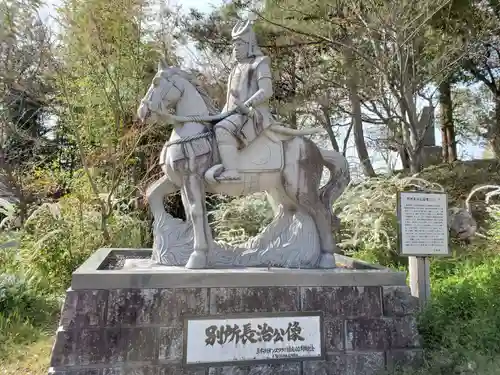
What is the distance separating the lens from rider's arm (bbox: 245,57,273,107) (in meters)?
3.88

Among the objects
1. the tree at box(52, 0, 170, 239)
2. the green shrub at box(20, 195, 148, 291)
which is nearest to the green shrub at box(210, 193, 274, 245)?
the green shrub at box(20, 195, 148, 291)

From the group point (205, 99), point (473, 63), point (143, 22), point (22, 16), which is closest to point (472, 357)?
point (205, 99)

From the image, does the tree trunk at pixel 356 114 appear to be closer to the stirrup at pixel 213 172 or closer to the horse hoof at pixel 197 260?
the stirrup at pixel 213 172

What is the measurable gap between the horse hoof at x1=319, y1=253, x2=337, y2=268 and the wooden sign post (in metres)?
0.67

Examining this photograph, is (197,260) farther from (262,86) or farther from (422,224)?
(422,224)

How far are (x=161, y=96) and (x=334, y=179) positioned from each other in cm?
164

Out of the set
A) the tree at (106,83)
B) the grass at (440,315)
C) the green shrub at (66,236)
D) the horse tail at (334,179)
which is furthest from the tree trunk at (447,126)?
the horse tail at (334,179)

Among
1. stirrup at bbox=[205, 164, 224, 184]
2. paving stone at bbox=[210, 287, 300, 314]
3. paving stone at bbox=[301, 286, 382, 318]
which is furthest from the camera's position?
stirrup at bbox=[205, 164, 224, 184]

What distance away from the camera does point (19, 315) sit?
4699mm

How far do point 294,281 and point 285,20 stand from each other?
18.3ft

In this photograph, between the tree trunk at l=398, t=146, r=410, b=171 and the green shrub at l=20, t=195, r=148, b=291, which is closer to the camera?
the green shrub at l=20, t=195, r=148, b=291

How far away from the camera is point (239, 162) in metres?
3.84

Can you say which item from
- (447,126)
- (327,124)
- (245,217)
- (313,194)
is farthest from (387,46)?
(313,194)

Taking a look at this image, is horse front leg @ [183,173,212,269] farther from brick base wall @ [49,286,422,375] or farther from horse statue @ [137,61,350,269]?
brick base wall @ [49,286,422,375]
